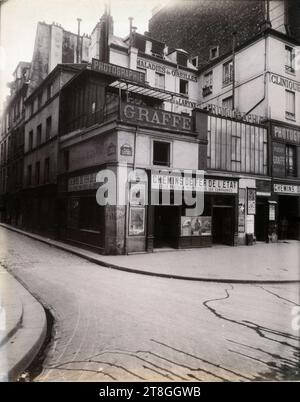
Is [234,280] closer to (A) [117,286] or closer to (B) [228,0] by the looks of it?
(A) [117,286]

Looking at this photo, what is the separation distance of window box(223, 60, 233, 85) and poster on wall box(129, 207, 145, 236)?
1376 centimetres

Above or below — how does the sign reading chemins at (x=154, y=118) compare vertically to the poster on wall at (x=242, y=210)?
above

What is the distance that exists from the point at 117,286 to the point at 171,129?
30.5 ft

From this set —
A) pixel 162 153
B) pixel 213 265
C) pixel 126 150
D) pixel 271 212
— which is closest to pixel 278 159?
pixel 271 212

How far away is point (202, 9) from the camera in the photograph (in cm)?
540

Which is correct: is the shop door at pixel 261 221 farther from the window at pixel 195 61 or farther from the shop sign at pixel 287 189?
the window at pixel 195 61

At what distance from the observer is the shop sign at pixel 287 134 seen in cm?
1990

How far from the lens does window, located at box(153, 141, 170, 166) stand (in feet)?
50.2

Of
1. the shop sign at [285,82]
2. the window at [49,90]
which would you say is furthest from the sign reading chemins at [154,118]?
the window at [49,90]

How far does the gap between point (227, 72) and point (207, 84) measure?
2869 mm

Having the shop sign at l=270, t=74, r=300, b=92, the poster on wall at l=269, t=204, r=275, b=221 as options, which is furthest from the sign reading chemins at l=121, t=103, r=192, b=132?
the poster on wall at l=269, t=204, r=275, b=221

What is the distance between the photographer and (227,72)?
22.8 metres

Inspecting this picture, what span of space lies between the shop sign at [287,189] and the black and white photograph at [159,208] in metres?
0.11
